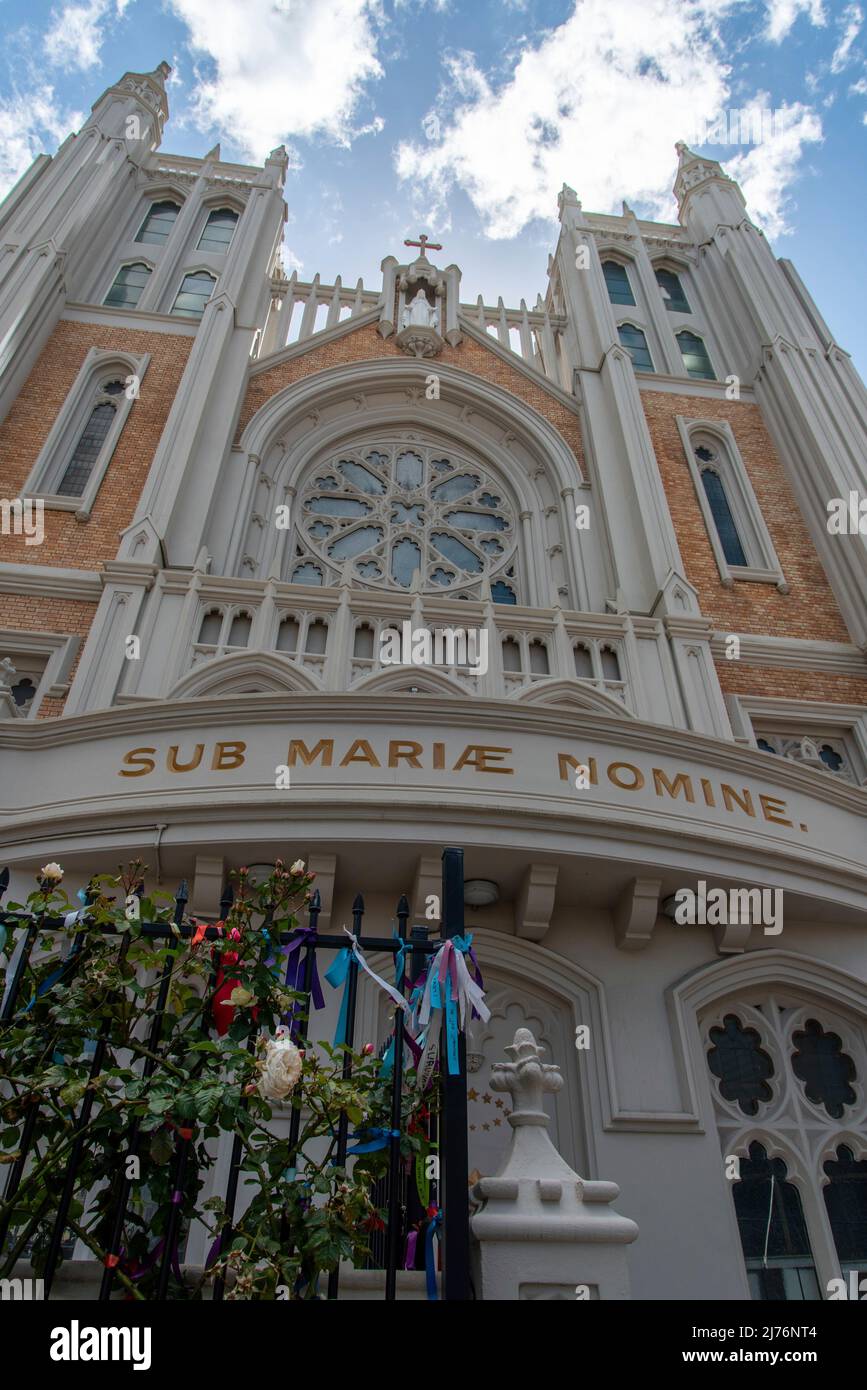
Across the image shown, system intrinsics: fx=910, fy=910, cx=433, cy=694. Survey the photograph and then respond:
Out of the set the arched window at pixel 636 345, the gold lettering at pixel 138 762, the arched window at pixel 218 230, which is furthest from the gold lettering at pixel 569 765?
the arched window at pixel 218 230

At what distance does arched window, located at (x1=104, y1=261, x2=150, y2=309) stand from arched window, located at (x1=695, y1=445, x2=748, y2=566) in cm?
1160

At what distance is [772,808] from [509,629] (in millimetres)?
4728

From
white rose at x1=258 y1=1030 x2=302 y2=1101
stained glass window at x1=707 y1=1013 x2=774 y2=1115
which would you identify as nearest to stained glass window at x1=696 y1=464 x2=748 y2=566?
stained glass window at x1=707 y1=1013 x2=774 y2=1115

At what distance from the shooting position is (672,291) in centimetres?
2208

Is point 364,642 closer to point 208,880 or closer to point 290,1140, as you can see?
point 208,880

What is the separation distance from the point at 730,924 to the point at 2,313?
47.2 feet

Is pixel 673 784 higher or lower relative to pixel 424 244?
lower

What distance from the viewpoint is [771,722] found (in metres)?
12.2

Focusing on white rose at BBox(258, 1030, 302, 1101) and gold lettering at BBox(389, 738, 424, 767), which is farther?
gold lettering at BBox(389, 738, 424, 767)

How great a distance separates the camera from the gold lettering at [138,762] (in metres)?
7.42

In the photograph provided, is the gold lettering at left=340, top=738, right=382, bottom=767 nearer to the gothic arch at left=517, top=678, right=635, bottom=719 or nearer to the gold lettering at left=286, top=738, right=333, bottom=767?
the gold lettering at left=286, top=738, right=333, bottom=767

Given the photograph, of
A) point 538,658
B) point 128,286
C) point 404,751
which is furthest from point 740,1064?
point 128,286

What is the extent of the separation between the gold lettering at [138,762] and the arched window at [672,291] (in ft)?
59.9

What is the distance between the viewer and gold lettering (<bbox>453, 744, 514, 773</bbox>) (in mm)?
7473
